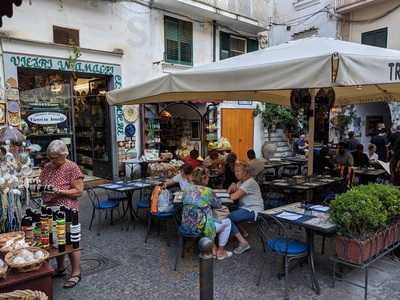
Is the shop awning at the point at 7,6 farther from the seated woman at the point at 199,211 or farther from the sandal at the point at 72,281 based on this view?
the sandal at the point at 72,281

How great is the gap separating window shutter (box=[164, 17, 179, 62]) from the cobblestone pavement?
7.43 m

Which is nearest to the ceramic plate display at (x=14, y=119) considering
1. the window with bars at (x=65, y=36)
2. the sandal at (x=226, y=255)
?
the window with bars at (x=65, y=36)

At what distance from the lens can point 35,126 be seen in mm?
8305

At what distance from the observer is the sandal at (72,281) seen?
3703 millimetres

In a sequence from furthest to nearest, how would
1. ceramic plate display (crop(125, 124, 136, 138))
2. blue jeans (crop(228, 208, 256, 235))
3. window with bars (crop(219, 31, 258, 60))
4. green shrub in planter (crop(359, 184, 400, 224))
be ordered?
window with bars (crop(219, 31, 258, 60)) → ceramic plate display (crop(125, 124, 136, 138)) → blue jeans (crop(228, 208, 256, 235)) → green shrub in planter (crop(359, 184, 400, 224))

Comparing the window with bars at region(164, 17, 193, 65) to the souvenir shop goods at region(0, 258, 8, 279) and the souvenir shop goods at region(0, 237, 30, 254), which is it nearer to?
the souvenir shop goods at region(0, 237, 30, 254)

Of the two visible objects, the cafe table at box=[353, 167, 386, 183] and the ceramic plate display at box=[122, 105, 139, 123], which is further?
the ceramic plate display at box=[122, 105, 139, 123]

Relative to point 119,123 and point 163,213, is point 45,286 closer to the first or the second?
point 163,213

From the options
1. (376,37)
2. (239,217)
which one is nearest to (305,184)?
(239,217)

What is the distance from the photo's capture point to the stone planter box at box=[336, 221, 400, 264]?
10.9 ft

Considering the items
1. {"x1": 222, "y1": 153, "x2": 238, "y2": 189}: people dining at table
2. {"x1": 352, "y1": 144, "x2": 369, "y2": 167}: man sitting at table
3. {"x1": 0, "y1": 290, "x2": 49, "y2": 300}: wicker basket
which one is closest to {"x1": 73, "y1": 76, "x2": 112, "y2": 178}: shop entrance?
{"x1": 222, "y1": 153, "x2": 238, "y2": 189}: people dining at table

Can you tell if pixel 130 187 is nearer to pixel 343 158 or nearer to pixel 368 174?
pixel 343 158

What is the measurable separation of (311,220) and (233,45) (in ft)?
35.1

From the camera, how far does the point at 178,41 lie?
11.1 m
